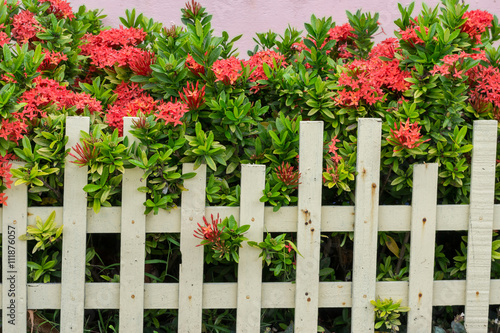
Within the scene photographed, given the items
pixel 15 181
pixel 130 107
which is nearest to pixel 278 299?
pixel 130 107

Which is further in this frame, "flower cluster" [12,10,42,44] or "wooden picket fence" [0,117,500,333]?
"flower cluster" [12,10,42,44]

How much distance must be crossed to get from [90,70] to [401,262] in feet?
5.73

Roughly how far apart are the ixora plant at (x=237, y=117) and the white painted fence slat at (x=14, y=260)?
0.06 metres

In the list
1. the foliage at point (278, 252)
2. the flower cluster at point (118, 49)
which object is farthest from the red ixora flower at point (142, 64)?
the foliage at point (278, 252)

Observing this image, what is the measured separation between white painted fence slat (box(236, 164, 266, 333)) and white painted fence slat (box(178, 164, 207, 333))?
0.16m

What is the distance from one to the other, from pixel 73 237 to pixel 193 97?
0.75m

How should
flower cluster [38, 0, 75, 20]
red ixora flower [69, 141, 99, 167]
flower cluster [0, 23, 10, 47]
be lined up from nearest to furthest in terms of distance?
red ixora flower [69, 141, 99, 167] < flower cluster [0, 23, 10, 47] < flower cluster [38, 0, 75, 20]

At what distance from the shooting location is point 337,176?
2225 mm

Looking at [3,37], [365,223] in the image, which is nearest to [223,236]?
[365,223]

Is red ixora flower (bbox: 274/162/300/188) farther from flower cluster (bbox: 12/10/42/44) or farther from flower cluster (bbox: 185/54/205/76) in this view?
flower cluster (bbox: 12/10/42/44)

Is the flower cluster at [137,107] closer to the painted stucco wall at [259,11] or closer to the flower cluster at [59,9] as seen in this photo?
the flower cluster at [59,9]

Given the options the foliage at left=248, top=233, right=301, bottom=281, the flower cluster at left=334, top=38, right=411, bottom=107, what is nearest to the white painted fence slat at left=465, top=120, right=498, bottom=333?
the flower cluster at left=334, top=38, right=411, bottom=107

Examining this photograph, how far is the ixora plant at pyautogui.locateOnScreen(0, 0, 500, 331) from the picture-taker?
2.15m

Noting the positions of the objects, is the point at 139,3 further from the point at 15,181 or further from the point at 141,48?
the point at 15,181
